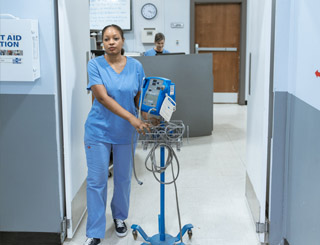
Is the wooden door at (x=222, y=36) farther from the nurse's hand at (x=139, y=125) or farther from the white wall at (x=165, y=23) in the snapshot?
the nurse's hand at (x=139, y=125)

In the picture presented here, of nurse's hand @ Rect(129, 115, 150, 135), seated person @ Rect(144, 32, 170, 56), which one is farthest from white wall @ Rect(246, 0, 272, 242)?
seated person @ Rect(144, 32, 170, 56)

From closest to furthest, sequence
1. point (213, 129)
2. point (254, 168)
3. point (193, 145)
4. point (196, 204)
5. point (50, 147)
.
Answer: point (50, 147) < point (254, 168) < point (196, 204) < point (193, 145) < point (213, 129)

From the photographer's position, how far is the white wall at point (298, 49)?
6.28ft

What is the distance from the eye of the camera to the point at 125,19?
24.6 ft

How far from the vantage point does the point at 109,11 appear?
7.48 metres

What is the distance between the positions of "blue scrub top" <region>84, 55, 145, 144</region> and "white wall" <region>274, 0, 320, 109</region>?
2.74ft

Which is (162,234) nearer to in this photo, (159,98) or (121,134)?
(121,134)

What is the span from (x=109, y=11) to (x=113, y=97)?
535 centimetres

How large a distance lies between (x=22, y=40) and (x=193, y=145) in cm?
299

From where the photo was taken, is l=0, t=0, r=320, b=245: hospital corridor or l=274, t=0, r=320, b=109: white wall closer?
l=274, t=0, r=320, b=109: white wall

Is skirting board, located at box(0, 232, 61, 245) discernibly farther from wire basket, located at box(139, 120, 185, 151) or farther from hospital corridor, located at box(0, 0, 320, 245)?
wire basket, located at box(139, 120, 185, 151)

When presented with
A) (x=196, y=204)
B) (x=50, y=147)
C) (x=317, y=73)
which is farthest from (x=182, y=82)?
(x=317, y=73)

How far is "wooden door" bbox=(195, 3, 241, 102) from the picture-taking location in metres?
7.69

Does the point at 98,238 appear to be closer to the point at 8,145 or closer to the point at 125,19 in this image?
the point at 8,145
